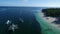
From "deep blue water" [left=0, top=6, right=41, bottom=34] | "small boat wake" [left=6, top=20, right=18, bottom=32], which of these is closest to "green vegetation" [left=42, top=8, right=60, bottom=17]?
"deep blue water" [left=0, top=6, right=41, bottom=34]

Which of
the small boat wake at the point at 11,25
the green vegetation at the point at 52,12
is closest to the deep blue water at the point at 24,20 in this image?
the small boat wake at the point at 11,25

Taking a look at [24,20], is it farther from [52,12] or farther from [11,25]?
[52,12]

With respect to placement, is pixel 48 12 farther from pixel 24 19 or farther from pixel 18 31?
pixel 18 31

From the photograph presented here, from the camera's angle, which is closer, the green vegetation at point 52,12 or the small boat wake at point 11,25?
the small boat wake at point 11,25

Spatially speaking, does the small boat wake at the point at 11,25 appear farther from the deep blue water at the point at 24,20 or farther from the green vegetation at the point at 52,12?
the green vegetation at the point at 52,12

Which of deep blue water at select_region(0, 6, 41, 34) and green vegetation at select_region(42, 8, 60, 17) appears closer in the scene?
deep blue water at select_region(0, 6, 41, 34)

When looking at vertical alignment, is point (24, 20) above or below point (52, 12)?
below

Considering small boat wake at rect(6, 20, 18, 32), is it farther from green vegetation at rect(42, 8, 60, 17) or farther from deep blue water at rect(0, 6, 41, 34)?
green vegetation at rect(42, 8, 60, 17)

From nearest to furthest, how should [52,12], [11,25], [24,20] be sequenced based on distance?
[11,25]
[24,20]
[52,12]

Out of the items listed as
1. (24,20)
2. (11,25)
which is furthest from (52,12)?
(11,25)

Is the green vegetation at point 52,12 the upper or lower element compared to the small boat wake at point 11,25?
upper

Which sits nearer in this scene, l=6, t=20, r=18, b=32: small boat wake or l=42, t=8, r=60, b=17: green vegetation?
l=6, t=20, r=18, b=32: small boat wake

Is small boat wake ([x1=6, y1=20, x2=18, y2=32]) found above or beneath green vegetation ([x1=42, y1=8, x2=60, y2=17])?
beneath
